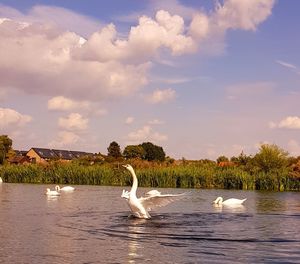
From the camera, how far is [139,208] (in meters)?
21.4

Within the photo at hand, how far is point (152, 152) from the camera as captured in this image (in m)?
118

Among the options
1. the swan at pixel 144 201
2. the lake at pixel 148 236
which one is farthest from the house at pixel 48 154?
the swan at pixel 144 201

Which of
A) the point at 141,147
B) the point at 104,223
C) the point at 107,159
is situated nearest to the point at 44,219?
the point at 104,223

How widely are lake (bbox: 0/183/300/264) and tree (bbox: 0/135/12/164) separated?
72210 mm

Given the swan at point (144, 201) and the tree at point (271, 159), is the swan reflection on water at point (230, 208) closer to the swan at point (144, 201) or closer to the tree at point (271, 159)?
the swan at point (144, 201)

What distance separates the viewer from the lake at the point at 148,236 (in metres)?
13.5

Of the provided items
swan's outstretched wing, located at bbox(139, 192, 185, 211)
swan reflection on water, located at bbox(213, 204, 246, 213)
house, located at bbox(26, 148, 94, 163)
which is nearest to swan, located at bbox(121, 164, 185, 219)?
swan's outstretched wing, located at bbox(139, 192, 185, 211)

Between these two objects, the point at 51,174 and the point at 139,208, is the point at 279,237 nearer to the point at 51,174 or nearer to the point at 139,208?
the point at 139,208

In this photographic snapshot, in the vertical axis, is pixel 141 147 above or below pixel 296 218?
above

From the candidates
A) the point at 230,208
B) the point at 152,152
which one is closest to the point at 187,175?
the point at 230,208

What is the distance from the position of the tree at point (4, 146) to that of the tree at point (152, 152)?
26.1 metres

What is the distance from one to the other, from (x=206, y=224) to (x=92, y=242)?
610 cm

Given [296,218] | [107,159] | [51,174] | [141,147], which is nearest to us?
[296,218]

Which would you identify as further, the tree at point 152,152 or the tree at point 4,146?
the tree at point 152,152
